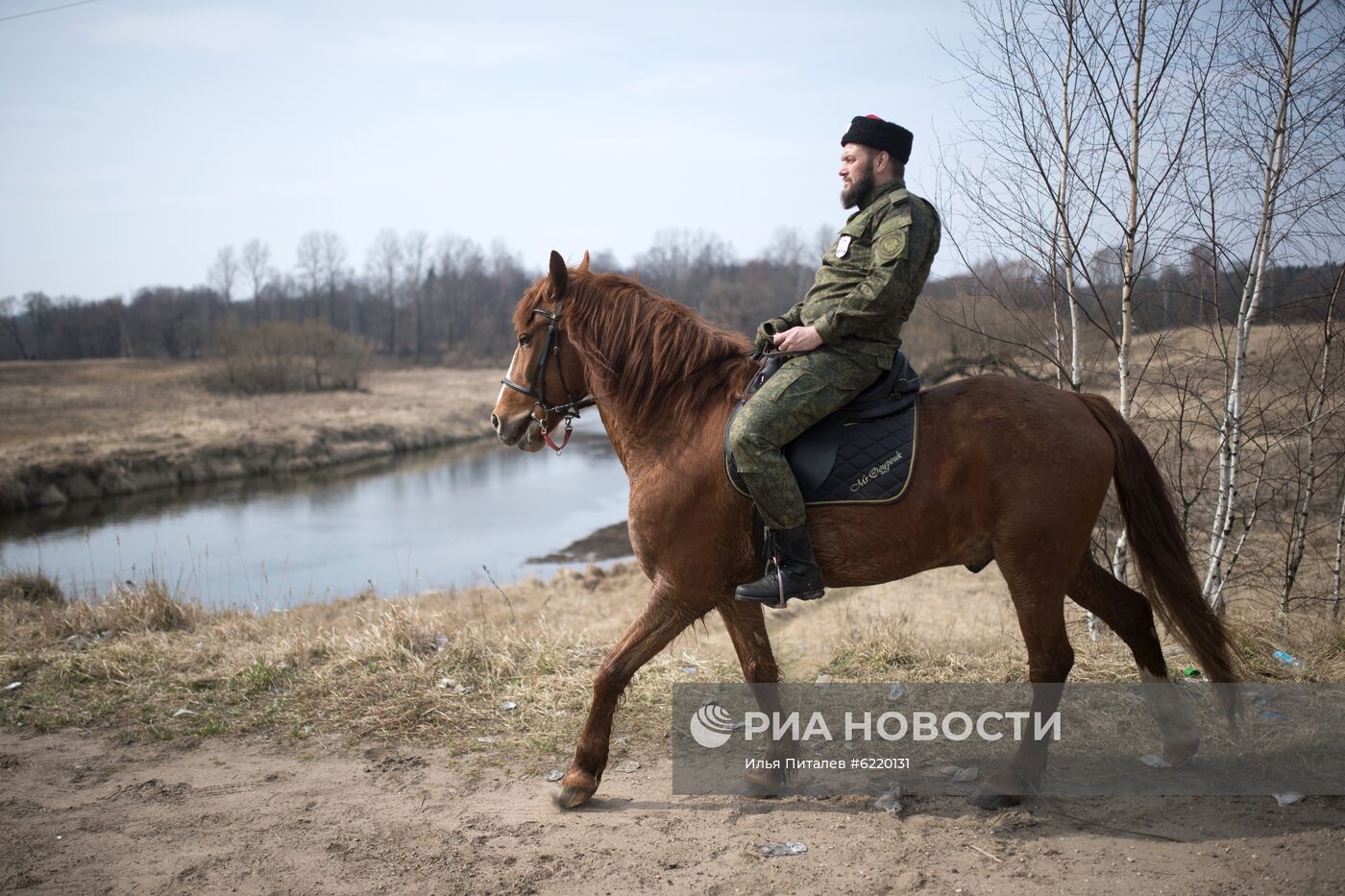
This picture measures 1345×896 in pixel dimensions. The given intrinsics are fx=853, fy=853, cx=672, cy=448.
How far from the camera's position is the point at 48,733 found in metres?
5.23

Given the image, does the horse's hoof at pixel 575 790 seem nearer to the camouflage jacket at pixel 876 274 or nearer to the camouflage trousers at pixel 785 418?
the camouflage trousers at pixel 785 418

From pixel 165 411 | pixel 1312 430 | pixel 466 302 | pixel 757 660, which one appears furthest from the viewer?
pixel 466 302

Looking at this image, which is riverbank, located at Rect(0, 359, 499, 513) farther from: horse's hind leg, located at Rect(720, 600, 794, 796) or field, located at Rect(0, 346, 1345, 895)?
horse's hind leg, located at Rect(720, 600, 794, 796)

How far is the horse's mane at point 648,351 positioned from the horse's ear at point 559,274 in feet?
0.16

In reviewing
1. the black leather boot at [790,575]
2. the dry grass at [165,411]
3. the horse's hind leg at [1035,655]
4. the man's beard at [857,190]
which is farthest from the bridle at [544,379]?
the dry grass at [165,411]

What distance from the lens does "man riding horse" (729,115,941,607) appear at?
363 cm

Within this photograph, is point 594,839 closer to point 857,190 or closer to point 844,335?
point 844,335

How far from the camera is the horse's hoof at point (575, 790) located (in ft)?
13.3

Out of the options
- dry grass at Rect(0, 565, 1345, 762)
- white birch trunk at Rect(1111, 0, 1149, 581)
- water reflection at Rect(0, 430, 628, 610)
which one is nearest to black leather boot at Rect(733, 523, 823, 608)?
dry grass at Rect(0, 565, 1345, 762)

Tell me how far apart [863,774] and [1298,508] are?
4.51m

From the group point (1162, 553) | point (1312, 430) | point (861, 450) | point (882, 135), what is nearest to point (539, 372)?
point (861, 450)

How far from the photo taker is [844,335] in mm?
3742

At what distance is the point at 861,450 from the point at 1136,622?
1.71 m

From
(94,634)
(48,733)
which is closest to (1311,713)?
(48,733)
